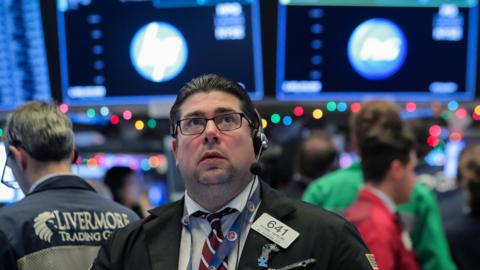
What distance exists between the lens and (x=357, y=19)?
14.0ft

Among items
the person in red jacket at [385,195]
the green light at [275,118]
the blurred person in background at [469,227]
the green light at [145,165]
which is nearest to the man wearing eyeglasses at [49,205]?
the person in red jacket at [385,195]

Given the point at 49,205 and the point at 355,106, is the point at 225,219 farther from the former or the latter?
the point at 355,106

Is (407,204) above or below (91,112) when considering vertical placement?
below

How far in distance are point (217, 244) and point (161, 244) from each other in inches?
6.7

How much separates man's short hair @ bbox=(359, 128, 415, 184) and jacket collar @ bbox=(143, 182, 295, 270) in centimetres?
126

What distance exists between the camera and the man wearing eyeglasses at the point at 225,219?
2.30 metres

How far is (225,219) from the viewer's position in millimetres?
2434

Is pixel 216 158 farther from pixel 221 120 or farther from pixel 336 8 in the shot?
pixel 336 8

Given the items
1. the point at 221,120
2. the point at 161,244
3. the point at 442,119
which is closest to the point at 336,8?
the point at 442,119

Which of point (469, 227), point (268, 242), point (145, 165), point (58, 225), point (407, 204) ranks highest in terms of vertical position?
point (268, 242)

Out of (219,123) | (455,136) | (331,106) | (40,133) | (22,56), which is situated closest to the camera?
(219,123)

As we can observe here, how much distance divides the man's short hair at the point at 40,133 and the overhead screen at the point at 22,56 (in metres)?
1.31

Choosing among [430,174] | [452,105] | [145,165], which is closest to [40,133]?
[452,105]

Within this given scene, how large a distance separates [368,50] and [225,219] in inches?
81.8
